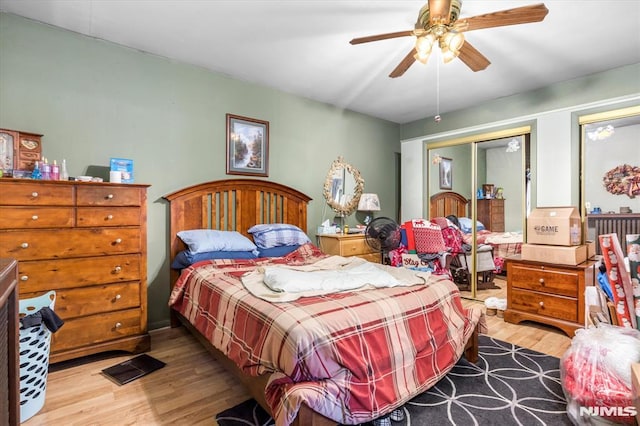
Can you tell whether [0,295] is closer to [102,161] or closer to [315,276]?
[315,276]

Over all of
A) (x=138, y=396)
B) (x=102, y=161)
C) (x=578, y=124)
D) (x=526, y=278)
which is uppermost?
(x=578, y=124)

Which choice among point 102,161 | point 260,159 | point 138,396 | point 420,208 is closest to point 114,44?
point 102,161

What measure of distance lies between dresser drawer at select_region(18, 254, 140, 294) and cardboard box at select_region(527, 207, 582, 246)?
375cm

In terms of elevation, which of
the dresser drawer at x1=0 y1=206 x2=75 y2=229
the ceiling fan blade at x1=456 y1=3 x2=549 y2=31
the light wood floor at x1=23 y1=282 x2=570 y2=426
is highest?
the ceiling fan blade at x1=456 y1=3 x2=549 y2=31

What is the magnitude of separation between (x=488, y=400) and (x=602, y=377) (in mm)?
583

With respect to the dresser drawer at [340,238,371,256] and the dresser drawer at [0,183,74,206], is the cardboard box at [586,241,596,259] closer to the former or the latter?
the dresser drawer at [340,238,371,256]

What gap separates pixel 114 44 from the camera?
2754 millimetres

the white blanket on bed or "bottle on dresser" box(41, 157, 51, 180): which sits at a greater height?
"bottle on dresser" box(41, 157, 51, 180)

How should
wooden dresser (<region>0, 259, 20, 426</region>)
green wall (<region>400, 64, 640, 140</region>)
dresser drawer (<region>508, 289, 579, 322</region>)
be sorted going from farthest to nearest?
green wall (<region>400, 64, 640, 140</region>) → dresser drawer (<region>508, 289, 579, 322</region>) → wooden dresser (<region>0, 259, 20, 426</region>)

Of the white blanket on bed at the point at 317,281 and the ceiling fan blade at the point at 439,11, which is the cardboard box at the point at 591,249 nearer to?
the white blanket on bed at the point at 317,281

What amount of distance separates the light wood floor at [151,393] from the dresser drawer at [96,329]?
0.19 metres

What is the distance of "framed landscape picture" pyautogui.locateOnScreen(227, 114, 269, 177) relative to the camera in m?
3.42

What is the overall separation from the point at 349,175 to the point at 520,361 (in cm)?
293

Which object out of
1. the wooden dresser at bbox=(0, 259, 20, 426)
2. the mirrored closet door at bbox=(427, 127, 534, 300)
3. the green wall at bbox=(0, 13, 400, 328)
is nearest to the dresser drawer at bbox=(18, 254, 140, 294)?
the green wall at bbox=(0, 13, 400, 328)
